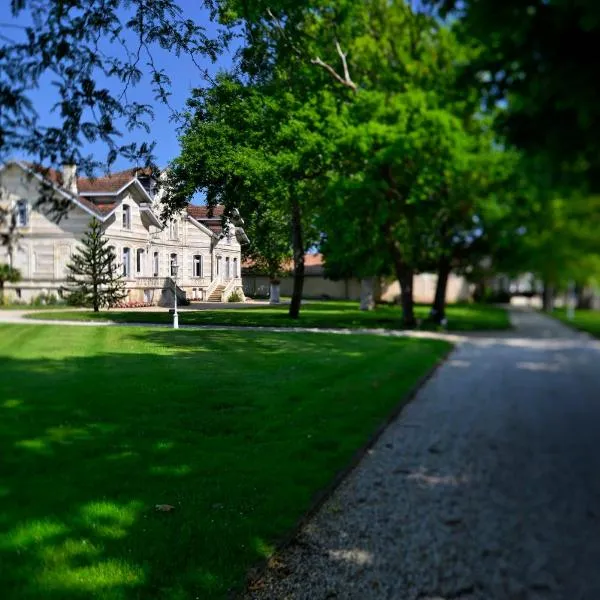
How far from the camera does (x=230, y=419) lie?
4.61m

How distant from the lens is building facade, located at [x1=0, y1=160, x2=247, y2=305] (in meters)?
2.16

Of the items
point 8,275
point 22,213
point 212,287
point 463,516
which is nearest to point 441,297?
point 463,516

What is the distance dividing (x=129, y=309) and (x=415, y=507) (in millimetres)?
3501

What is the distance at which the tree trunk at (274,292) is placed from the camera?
3.38 m

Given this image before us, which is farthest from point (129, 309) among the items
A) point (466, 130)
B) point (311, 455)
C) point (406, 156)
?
point (466, 130)

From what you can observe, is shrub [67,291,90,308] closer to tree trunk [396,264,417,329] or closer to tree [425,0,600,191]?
tree [425,0,600,191]

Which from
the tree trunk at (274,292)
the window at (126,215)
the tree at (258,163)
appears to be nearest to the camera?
the window at (126,215)

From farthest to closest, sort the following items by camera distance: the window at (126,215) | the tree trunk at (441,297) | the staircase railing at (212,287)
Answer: the tree trunk at (441,297) < the staircase railing at (212,287) < the window at (126,215)

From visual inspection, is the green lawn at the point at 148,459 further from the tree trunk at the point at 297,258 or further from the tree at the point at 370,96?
the tree at the point at 370,96

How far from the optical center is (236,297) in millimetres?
3240

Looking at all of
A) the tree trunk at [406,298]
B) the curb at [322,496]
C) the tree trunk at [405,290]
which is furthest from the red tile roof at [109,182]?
the tree trunk at [406,298]

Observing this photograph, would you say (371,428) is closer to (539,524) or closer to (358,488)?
(358,488)

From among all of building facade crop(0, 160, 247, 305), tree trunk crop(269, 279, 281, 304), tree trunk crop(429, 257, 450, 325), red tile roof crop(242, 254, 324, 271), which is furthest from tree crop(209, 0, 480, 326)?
tree trunk crop(429, 257, 450, 325)

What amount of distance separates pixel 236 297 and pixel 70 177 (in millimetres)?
1180
